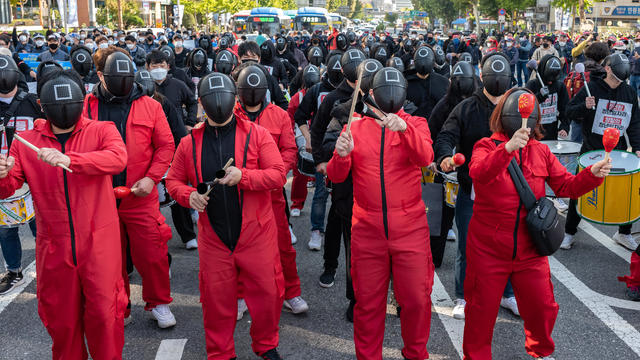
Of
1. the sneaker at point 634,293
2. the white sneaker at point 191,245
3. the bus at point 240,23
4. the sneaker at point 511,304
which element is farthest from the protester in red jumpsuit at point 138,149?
the bus at point 240,23

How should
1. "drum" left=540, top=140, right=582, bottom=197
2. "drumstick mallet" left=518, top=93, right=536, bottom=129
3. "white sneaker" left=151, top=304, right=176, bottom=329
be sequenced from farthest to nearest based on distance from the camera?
"drum" left=540, top=140, right=582, bottom=197 → "white sneaker" left=151, top=304, right=176, bottom=329 → "drumstick mallet" left=518, top=93, right=536, bottom=129

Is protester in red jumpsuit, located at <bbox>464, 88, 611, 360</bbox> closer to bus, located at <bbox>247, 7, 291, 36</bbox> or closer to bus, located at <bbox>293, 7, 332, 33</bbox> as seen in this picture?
bus, located at <bbox>247, 7, 291, 36</bbox>

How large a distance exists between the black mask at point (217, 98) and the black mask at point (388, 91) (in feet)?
3.04

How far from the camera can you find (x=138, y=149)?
4734 mm

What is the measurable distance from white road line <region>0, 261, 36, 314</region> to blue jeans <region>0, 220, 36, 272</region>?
0.50 ft

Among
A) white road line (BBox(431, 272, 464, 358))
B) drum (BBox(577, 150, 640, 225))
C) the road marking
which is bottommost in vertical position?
white road line (BBox(431, 272, 464, 358))

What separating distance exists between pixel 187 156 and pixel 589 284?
3868mm

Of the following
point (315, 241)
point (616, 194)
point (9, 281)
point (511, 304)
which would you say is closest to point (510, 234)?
point (511, 304)

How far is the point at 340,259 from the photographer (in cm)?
663

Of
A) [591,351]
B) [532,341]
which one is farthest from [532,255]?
[591,351]

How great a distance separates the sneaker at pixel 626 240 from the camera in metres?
6.81

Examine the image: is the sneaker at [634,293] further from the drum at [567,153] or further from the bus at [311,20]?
the bus at [311,20]

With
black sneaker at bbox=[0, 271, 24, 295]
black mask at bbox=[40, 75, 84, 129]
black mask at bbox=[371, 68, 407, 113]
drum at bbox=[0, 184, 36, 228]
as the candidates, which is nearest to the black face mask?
black mask at bbox=[40, 75, 84, 129]

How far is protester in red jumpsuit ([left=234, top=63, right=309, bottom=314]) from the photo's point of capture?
5102 millimetres
